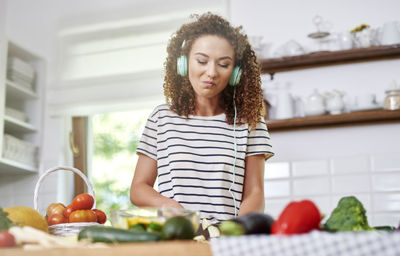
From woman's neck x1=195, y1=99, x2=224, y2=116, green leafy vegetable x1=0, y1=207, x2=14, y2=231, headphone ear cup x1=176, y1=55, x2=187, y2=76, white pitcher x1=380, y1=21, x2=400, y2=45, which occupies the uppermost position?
white pitcher x1=380, y1=21, x2=400, y2=45

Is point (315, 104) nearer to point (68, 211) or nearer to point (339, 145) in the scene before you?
point (339, 145)

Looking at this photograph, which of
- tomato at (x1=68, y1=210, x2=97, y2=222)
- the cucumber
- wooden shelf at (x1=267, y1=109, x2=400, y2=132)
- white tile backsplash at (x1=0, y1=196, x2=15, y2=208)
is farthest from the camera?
white tile backsplash at (x1=0, y1=196, x2=15, y2=208)

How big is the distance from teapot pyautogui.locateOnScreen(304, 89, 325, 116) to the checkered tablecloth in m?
2.37

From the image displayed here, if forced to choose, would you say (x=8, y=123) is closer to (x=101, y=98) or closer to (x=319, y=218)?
(x=101, y=98)

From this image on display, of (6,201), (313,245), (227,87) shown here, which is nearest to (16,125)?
(6,201)

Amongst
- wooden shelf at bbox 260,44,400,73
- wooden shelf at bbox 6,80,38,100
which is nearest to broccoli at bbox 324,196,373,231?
wooden shelf at bbox 260,44,400,73

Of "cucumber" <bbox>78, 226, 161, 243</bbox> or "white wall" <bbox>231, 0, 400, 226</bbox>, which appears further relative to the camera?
"white wall" <bbox>231, 0, 400, 226</bbox>

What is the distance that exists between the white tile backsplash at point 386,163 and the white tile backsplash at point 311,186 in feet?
0.93

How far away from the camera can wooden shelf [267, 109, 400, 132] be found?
9.77 feet

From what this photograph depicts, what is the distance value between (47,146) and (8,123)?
392 millimetres

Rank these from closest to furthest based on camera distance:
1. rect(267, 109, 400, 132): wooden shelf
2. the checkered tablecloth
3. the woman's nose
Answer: the checkered tablecloth, the woman's nose, rect(267, 109, 400, 132): wooden shelf

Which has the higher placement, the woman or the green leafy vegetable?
the woman

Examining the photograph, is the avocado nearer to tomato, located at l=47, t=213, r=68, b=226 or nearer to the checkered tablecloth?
the checkered tablecloth

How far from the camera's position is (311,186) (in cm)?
317
